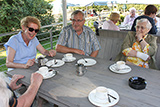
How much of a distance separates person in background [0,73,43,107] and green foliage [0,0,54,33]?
6.62 meters

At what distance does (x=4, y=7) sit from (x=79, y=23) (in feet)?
20.2

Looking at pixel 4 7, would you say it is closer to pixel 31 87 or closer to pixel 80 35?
pixel 80 35

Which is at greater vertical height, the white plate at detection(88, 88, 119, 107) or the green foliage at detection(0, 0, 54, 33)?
the green foliage at detection(0, 0, 54, 33)

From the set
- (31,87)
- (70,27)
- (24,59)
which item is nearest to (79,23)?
(70,27)

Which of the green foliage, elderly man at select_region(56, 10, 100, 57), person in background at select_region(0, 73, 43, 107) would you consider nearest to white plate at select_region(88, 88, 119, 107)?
person in background at select_region(0, 73, 43, 107)

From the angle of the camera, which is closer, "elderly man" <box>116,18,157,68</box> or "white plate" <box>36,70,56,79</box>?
"white plate" <box>36,70,56,79</box>

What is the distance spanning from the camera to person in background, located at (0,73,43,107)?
89cm

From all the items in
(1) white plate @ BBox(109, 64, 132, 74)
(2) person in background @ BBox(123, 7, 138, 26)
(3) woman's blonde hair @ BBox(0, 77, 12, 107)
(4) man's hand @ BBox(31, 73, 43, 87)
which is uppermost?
(2) person in background @ BBox(123, 7, 138, 26)

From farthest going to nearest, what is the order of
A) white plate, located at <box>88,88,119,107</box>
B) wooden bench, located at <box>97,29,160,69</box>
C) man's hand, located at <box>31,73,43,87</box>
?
wooden bench, located at <box>97,29,160,69</box> < man's hand, located at <box>31,73,43,87</box> < white plate, located at <box>88,88,119,107</box>

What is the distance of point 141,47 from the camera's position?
2215 mm

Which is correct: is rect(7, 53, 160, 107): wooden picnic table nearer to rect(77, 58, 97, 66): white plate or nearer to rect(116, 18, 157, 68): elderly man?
rect(77, 58, 97, 66): white plate

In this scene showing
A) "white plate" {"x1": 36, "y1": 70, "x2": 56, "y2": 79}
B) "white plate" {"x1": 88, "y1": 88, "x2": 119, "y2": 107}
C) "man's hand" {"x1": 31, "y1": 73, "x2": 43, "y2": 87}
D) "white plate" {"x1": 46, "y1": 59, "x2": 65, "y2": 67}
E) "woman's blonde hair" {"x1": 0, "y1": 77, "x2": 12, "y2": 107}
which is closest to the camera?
"woman's blonde hair" {"x1": 0, "y1": 77, "x2": 12, "y2": 107}

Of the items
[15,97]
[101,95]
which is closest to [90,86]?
[101,95]

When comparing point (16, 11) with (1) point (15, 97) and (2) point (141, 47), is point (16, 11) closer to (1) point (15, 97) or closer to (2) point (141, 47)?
(2) point (141, 47)
